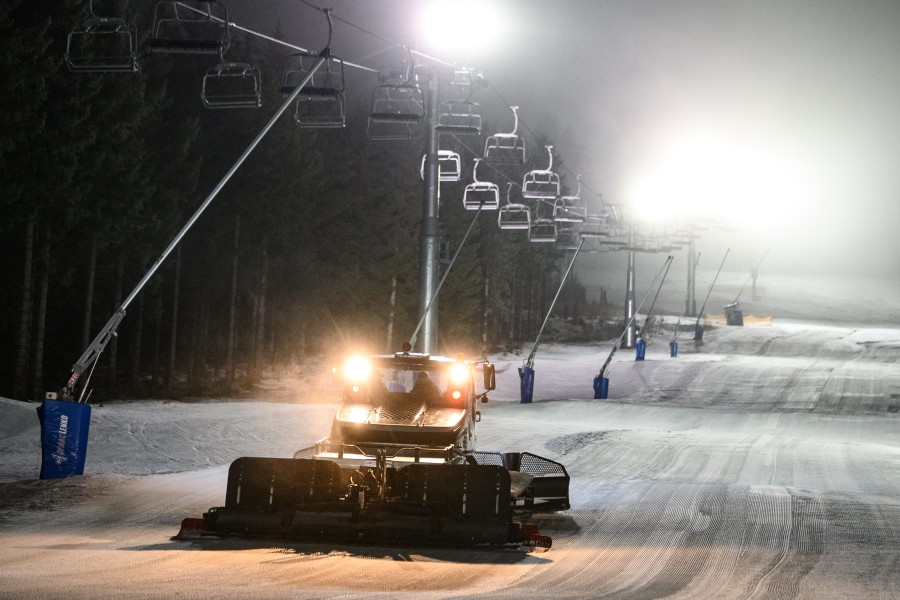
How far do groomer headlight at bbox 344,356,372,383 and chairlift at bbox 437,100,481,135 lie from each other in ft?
32.2

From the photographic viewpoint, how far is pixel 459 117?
905 inches

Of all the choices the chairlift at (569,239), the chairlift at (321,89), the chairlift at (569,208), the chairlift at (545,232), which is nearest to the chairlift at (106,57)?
the chairlift at (321,89)

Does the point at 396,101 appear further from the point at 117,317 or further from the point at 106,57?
the point at 106,57

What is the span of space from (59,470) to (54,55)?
1900 centimetres

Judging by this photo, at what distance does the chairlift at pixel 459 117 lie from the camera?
2278 cm

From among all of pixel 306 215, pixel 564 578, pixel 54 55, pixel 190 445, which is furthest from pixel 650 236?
pixel 564 578

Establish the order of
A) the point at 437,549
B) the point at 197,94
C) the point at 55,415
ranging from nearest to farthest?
1. the point at 437,549
2. the point at 55,415
3. the point at 197,94

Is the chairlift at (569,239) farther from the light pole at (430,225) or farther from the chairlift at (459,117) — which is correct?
the chairlift at (459,117)

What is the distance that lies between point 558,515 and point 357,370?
334 cm

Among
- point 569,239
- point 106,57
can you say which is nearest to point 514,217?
point 106,57

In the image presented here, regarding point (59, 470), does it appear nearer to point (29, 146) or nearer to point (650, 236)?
point (29, 146)

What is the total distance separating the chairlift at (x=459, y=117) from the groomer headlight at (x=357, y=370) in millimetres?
9813

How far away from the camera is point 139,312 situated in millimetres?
A: 43062

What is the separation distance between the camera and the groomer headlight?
14.0m
